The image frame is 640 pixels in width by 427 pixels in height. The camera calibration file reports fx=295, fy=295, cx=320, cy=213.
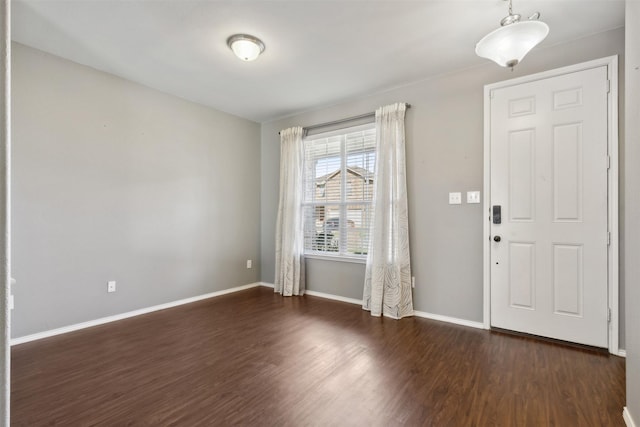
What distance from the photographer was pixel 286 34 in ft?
8.18

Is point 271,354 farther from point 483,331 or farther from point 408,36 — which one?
point 408,36

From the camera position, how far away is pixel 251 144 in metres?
4.78

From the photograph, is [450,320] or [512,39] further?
[450,320]

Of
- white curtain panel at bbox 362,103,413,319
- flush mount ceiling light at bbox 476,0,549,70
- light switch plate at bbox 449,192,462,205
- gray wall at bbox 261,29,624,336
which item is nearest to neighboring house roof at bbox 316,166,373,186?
white curtain panel at bbox 362,103,413,319

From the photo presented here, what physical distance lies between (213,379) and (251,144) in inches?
140

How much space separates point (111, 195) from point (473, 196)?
3.83 m

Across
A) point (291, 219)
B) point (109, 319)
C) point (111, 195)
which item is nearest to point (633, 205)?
point (291, 219)

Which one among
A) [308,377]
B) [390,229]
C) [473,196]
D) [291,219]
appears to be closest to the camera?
[308,377]

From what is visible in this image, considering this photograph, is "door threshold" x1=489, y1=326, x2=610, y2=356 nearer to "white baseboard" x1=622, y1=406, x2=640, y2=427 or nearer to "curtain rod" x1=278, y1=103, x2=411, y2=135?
"white baseboard" x1=622, y1=406, x2=640, y2=427

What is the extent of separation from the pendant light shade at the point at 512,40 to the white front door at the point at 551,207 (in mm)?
1012

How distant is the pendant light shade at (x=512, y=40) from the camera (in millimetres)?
1758

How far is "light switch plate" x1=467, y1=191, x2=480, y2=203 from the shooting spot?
3004mm

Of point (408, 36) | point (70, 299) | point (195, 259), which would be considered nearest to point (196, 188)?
point (195, 259)

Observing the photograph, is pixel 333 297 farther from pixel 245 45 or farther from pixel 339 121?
pixel 245 45
